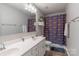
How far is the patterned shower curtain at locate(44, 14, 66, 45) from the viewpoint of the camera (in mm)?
3303

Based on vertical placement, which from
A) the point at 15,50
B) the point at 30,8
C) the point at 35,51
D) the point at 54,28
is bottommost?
the point at 35,51

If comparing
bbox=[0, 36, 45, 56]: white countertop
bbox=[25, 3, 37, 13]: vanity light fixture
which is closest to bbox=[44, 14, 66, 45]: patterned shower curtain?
bbox=[25, 3, 37, 13]: vanity light fixture

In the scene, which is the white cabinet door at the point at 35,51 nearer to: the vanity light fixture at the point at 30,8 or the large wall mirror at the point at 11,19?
the large wall mirror at the point at 11,19

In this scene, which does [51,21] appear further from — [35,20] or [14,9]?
[14,9]

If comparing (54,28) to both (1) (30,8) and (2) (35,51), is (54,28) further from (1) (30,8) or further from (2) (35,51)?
(2) (35,51)

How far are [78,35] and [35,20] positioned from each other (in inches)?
83.0

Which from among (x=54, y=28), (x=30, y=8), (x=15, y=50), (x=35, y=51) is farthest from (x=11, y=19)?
(x=54, y=28)

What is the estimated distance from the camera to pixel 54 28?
3311mm

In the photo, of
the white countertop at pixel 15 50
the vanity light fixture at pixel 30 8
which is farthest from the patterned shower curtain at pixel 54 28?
the white countertop at pixel 15 50

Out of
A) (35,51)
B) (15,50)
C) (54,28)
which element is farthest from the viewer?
(54,28)

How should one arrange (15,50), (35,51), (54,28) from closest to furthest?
(15,50), (35,51), (54,28)

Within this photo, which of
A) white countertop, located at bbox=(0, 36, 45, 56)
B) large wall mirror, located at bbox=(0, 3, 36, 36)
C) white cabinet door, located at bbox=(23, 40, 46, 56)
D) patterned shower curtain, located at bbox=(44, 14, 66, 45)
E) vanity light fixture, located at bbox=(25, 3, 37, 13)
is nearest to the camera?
white countertop, located at bbox=(0, 36, 45, 56)

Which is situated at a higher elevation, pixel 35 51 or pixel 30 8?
pixel 30 8

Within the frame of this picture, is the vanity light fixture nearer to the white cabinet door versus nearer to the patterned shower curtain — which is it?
the patterned shower curtain
